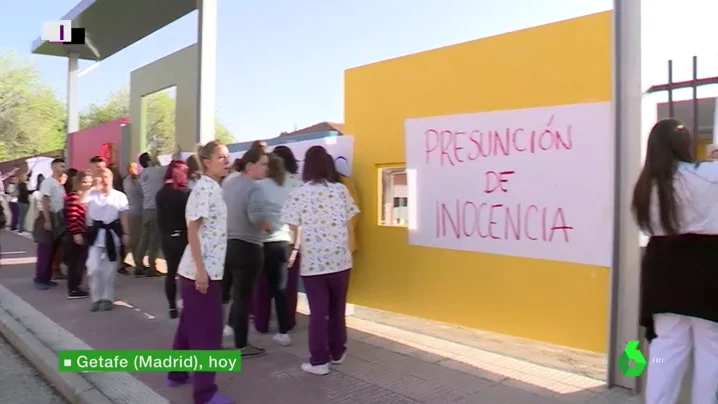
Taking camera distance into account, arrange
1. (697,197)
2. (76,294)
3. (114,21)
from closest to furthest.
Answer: (697,197) → (76,294) → (114,21)

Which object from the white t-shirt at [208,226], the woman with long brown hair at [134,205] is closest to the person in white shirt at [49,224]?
the woman with long brown hair at [134,205]

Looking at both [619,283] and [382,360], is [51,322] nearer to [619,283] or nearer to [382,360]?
[382,360]

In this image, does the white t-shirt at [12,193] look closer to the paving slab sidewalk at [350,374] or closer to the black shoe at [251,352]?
the paving slab sidewalk at [350,374]

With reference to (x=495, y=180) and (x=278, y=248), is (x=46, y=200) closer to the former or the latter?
(x=278, y=248)

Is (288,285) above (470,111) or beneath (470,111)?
beneath

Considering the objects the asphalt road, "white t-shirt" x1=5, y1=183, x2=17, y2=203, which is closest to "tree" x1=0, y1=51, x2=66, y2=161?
"white t-shirt" x1=5, y1=183, x2=17, y2=203

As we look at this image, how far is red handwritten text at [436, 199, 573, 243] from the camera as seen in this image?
4359 mm

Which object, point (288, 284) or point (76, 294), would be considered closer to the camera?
point (288, 284)

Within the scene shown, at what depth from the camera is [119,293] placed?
7617mm

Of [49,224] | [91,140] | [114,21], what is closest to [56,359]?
[49,224]

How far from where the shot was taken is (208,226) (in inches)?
147

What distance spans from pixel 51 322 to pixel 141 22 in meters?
7.36

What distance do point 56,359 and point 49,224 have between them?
11.9ft

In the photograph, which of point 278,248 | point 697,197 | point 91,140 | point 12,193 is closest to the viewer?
point 697,197
